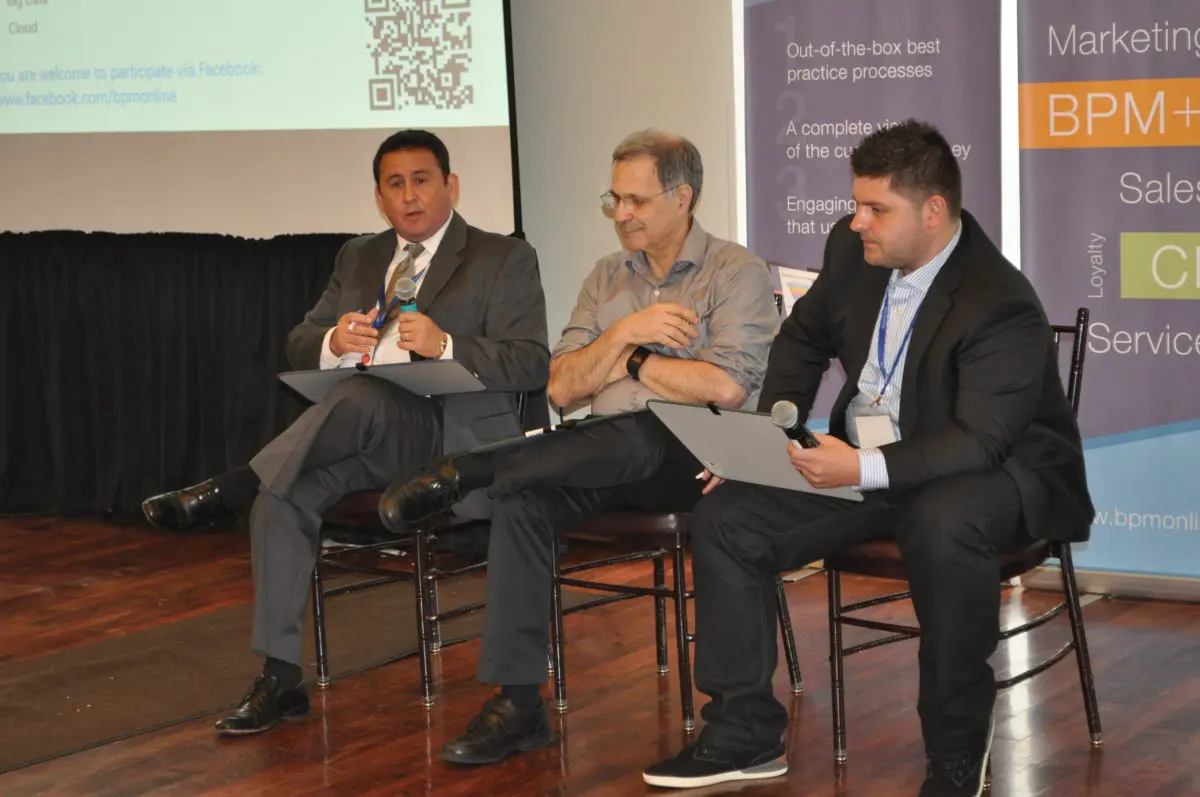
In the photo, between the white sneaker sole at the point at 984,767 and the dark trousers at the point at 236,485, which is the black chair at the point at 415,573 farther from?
the white sneaker sole at the point at 984,767

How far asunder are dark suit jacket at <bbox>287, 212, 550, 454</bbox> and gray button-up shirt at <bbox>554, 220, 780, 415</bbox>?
0.13 m

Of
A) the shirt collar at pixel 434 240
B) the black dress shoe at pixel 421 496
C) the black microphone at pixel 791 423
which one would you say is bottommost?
the black dress shoe at pixel 421 496

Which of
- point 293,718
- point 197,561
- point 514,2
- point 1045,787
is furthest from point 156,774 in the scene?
point 514,2

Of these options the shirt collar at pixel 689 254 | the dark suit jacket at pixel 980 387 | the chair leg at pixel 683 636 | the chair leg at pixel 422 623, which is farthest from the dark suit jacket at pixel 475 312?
the dark suit jacket at pixel 980 387

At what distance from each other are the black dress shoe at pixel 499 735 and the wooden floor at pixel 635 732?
0.03m

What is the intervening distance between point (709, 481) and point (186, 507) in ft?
3.88

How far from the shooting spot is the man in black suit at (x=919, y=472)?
2791mm

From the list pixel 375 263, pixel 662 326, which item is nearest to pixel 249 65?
pixel 375 263

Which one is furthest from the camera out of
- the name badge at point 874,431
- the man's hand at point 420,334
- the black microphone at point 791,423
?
the man's hand at point 420,334

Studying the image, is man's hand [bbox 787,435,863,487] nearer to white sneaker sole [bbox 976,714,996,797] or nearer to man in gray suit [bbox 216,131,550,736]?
white sneaker sole [bbox 976,714,996,797]

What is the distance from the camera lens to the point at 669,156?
3.47 metres

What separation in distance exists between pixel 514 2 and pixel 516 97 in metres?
0.32

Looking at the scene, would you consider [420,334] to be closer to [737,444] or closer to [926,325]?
[737,444]

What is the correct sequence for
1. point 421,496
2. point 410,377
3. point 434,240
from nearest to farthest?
point 421,496
point 410,377
point 434,240
